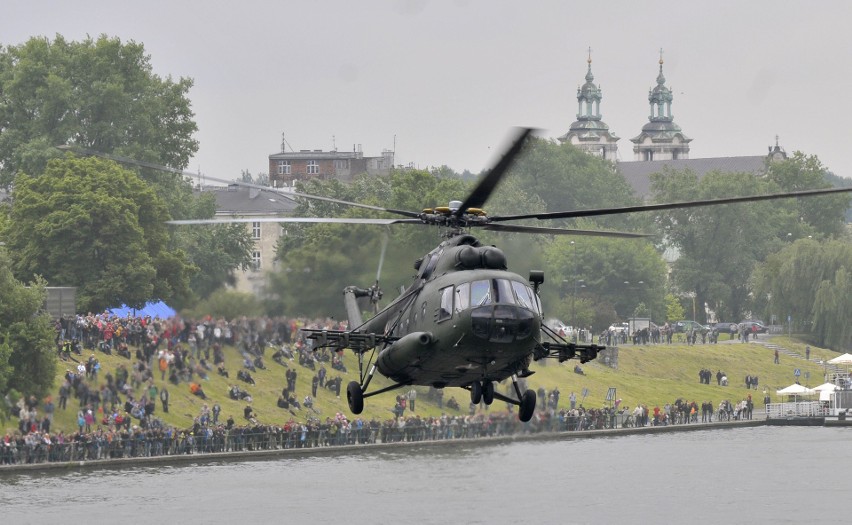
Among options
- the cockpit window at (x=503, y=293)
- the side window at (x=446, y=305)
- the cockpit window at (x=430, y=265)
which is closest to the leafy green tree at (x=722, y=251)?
the cockpit window at (x=430, y=265)

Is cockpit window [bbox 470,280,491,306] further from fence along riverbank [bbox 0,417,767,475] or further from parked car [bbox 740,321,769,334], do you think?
parked car [bbox 740,321,769,334]

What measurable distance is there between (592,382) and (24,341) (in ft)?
134

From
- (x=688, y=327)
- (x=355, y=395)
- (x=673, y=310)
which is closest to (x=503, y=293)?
(x=355, y=395)

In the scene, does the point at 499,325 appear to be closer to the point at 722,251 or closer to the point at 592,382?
the point at 592,382

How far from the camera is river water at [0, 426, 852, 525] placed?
3492 inches

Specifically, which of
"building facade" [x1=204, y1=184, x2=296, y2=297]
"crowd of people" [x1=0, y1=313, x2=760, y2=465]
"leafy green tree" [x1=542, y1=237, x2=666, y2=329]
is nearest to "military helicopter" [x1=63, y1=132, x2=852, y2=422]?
"crowd of people" [x1=0, y1=313, x2=760, y2=465]

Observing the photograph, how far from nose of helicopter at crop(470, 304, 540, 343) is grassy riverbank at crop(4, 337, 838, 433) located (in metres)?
47.5

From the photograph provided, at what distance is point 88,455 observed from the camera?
86188 millimetres

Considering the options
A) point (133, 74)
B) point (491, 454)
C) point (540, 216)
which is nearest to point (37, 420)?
point (491, 454)

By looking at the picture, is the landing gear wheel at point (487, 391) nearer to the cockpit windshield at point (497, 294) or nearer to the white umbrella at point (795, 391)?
the cockpit windshield at point (497, 294)

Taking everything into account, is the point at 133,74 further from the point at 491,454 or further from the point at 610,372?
the point at 491,454

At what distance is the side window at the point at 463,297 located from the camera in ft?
144

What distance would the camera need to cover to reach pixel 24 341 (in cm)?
9144

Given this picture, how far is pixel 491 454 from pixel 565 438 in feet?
19.6
